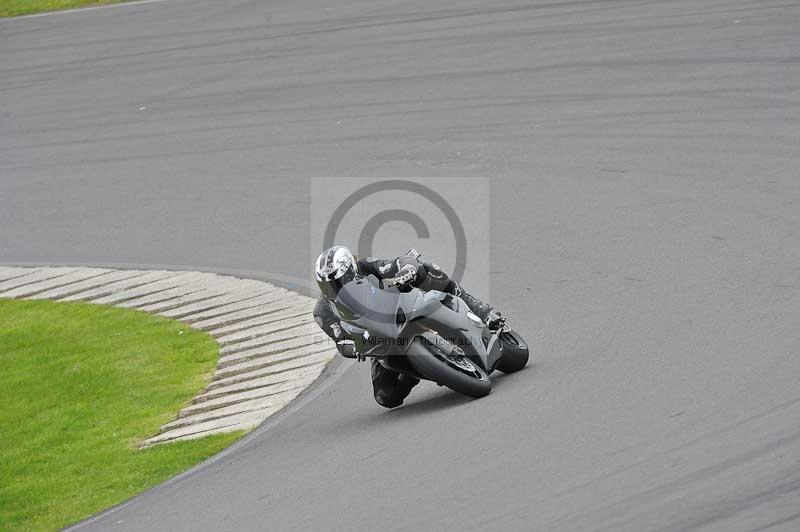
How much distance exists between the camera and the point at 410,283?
9695mm

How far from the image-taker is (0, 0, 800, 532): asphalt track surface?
7648 mm

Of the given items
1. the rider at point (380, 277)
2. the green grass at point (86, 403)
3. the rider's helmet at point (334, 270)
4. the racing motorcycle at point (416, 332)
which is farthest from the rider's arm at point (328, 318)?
the green grass at point (86, 403)

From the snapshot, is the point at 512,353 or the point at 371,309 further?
the point at 512,353

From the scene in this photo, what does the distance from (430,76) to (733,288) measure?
31.9ft

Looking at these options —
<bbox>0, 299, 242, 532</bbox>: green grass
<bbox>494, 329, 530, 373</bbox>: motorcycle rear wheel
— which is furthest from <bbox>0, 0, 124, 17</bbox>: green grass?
<bbox>494, 329, 530, 373</bbox>: motorcycle rear wheel

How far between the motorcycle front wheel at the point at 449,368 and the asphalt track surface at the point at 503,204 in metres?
0.17

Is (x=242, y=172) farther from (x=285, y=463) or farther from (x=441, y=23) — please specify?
(x=285, y=463)

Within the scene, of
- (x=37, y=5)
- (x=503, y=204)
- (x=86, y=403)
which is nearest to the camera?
(x=86, y=403)

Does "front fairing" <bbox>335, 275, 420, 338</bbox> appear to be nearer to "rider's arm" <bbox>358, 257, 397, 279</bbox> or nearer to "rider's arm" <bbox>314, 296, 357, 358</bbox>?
"rider's arm" <bbox>314, 296, 357, 358</bbox>
